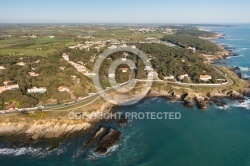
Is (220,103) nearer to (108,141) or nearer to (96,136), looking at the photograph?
(108,141)

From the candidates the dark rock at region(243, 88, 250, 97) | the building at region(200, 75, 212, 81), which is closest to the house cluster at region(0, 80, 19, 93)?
the building at region(200, 75, 212, 81)

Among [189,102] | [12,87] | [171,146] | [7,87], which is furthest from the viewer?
[12,87]

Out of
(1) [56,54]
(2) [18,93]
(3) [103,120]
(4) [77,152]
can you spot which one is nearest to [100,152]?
(4) [77,152]

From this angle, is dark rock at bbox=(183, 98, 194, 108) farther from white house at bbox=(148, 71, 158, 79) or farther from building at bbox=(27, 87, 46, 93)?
building at bbox=(27, 87, 46, 93)

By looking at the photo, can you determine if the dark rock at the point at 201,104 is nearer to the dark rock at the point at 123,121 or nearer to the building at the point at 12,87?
the dark rock at the point at 123,121

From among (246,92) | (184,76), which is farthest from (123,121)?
(246,92)

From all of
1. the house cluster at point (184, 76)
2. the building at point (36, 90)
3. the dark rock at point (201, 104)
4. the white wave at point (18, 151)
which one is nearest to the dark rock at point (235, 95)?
the dark rock at point (201, 104)
